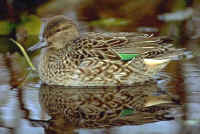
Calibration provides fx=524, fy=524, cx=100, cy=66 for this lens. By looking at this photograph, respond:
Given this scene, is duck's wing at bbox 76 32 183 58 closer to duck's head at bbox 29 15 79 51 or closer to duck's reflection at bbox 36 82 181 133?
duck's head at bbox 29 15 79 51

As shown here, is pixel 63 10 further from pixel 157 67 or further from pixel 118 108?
pixel 118 108

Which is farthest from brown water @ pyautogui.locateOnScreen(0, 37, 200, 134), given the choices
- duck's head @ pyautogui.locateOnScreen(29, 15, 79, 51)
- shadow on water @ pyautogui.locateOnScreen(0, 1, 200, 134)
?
duck's head @ pyautogui.locateOnScreen(29, 15, 79, 51)

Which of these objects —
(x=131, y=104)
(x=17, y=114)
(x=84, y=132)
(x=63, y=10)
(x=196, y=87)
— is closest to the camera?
(x=84, y=132)

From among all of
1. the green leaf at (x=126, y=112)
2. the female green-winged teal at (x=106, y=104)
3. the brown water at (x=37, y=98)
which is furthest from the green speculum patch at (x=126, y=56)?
the green leaf at (x=126, y=112)

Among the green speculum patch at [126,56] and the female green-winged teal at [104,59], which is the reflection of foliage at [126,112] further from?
the green speculum patch at [126,56]

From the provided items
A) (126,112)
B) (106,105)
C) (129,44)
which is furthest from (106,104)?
(129,44)

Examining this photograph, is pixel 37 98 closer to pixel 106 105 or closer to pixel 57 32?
pixel 106 105

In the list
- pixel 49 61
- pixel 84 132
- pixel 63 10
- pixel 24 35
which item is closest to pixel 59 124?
pixel 84 132
